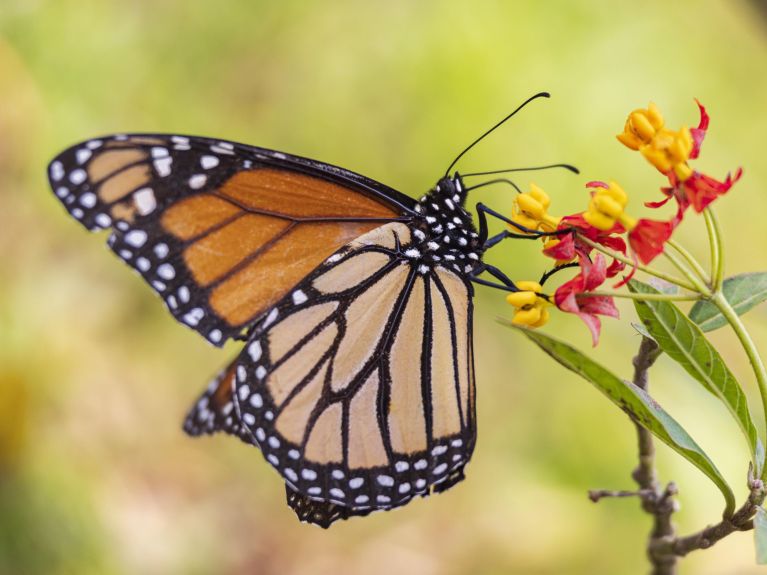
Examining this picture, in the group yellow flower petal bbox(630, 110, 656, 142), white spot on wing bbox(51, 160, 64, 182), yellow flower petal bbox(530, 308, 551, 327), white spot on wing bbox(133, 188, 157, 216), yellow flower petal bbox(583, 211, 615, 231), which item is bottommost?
yellow flower petal bbox(530, 308, 551, 327)

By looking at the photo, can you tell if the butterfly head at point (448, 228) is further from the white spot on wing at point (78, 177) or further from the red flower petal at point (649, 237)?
the white spot on wing at point (78, 177)

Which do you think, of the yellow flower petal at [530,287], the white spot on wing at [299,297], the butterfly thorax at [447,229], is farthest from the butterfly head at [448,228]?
the yellow flower petal at [530,287]

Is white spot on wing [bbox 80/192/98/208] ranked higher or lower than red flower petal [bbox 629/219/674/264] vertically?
higher

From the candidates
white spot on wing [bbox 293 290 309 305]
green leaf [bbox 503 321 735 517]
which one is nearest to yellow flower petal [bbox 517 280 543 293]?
green leaf [bbox 503 321 735 517]

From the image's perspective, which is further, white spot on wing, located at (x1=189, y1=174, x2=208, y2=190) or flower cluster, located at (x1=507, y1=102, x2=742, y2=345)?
white spot on wing, located at (x1=189, y1=174, x2=208, y2=190)

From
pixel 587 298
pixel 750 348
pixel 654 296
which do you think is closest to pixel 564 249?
pixel 587 298

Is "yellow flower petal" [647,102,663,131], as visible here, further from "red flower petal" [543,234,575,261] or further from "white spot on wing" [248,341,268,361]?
"white spot on wing" [248,341,268,361]

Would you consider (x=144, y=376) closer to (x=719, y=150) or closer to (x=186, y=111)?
(x=186, y=111)

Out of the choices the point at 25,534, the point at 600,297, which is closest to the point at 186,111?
the point at 25,534
